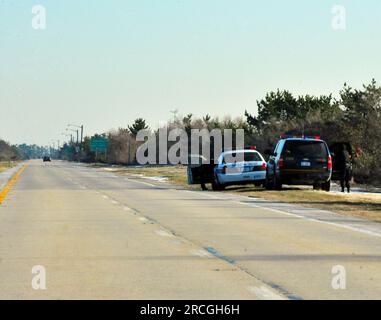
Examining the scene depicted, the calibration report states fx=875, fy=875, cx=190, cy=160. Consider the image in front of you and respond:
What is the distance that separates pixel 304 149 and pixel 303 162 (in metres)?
0.55

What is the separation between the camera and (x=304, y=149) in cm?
3266

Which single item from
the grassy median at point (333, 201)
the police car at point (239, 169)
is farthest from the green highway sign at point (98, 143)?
the grassy median at point (333, 201)

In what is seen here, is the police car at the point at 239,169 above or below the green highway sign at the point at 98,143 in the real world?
below

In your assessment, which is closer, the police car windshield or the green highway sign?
the police car windshield

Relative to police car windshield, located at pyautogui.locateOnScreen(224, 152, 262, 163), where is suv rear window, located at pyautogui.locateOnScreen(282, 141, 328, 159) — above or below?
above

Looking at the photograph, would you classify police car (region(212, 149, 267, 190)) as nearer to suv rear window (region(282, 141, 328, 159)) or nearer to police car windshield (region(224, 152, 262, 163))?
police car windshield (region(224, 152, 262, 163))

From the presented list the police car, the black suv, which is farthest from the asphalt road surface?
the police car

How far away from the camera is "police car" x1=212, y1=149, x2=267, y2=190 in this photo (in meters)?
34.6

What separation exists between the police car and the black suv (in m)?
2.11

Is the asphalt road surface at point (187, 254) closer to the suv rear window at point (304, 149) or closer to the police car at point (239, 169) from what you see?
the suv rear window at point (304, 149)

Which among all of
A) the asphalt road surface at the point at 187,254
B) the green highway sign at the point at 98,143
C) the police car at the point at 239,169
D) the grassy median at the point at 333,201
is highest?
the green highway sign at the point at 98,143

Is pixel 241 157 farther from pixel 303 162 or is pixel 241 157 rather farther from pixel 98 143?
pixel 98 143

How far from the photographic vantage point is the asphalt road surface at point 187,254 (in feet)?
31.6
